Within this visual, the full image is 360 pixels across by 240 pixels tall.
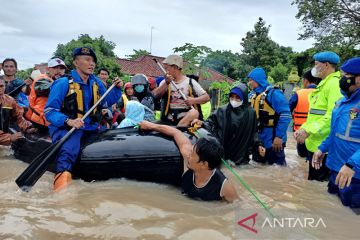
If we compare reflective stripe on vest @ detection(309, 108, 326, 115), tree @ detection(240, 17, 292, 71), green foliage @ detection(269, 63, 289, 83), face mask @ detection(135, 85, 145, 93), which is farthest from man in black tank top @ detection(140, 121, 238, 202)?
tree @ detection(240, 17, 292, 71)

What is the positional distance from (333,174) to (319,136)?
0.82m

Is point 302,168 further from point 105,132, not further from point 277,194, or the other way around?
point 105,132

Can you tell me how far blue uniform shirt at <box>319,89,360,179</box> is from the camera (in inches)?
136

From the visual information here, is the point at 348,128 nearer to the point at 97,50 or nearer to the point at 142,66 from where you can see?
the point at 97,50

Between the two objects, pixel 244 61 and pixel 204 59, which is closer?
pixel 204 59

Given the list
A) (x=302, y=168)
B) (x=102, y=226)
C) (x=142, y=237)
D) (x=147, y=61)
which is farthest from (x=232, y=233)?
(x=147, y=61)

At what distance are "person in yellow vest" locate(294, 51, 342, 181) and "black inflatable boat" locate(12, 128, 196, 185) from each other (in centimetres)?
134

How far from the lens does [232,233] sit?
3.05 metres

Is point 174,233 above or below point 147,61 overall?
below

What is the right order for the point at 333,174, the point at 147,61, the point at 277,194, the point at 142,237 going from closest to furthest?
the point at 142,237
the point at 333,174
the point at 277,194
the point at 147,61

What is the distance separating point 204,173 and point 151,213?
630 mm

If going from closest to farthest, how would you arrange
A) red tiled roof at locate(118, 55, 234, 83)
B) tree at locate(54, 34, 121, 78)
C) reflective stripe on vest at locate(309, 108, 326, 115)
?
reflective stripe on vest at locate(309, 108, 326, 115), tree at locate(54, 34, 121, 78), red tiled roof at locate(118, 55, 234, 83)

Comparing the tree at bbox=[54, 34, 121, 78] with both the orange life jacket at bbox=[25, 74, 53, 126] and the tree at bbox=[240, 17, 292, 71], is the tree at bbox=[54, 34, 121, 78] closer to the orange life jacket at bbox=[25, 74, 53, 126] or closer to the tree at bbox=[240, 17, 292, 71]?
the orange life jacket at bbox=[25, 74, 53, 126]

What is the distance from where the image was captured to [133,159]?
4.07m
